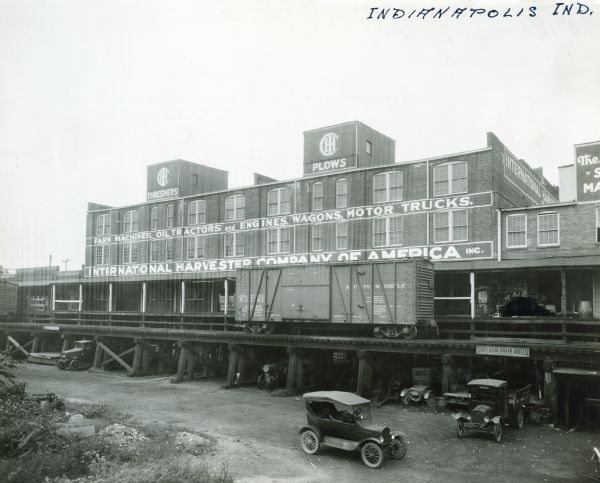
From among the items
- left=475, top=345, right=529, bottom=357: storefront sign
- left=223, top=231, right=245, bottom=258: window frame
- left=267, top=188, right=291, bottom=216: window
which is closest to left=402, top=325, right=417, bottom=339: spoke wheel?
left=475, top=345, right=529, bottom=357: storefront sign

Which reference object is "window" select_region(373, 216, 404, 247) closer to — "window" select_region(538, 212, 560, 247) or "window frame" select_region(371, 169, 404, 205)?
"window frame" select_region(371, 169, 404, 205)

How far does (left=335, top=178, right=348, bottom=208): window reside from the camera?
29.8 m

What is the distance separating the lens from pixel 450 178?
2612cm

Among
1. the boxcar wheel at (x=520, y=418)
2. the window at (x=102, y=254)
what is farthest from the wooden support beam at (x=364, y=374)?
the window at (x=102, y=254)

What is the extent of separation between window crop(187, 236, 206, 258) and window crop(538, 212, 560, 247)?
68.8 ft

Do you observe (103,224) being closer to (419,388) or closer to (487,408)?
(419,388)

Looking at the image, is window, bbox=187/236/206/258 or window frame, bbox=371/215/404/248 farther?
window, bbox=187/236/206/258

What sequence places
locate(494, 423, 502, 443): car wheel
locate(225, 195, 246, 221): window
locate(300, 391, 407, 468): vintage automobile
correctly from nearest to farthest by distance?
locate(300, 391, 407, 468): vintage automobile → locate(494, 423, 502, 443): car wheel → locate(225, 195, 246, 221): window

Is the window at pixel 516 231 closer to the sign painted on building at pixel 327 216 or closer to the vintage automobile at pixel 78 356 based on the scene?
the sign painted on building at pixel 327 216

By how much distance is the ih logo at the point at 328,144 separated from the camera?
3206 cm

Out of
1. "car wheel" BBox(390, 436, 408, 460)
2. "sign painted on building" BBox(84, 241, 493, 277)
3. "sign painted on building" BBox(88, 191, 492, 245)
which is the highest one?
"sign painted on building" BBox(88, 191, 492, 245)

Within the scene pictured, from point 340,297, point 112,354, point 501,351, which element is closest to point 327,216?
point 340,297

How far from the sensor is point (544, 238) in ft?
78.2

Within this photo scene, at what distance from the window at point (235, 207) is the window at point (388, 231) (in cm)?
962
